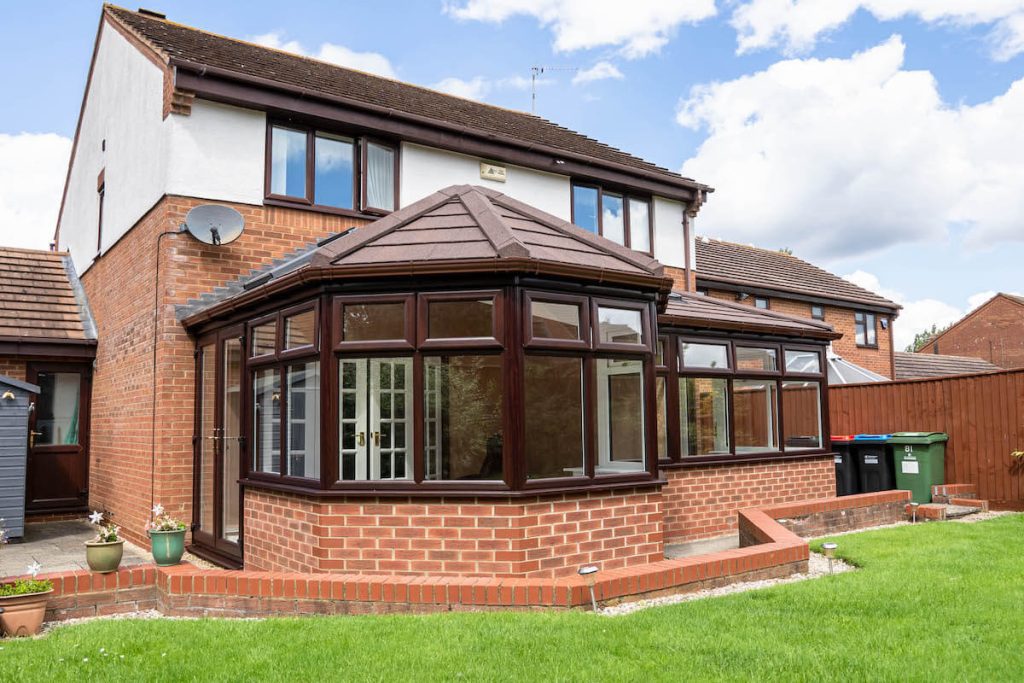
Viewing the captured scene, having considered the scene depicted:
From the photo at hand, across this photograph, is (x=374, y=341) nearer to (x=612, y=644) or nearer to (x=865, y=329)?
(x=612, y=644)

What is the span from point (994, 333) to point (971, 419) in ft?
115

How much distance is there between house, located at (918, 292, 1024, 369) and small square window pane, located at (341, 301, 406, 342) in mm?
42217

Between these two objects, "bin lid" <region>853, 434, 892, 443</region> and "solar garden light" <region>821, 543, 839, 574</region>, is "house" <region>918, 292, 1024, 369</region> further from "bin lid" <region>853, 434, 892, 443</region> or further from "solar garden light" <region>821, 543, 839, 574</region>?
"solar garden light" <region>821, 543, 839, 574</region>

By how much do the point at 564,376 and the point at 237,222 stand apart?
4841 mm

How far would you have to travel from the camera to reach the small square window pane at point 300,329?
7.06 m

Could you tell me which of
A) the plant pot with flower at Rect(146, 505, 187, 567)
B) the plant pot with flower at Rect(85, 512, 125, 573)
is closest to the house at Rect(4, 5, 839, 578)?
the plant pot with flower at Rect(146, 505, 187, 567)

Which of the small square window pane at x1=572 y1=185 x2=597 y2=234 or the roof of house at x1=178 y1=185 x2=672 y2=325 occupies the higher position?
the small square window pane at x1=572 y1=185 x2=597 y2=234

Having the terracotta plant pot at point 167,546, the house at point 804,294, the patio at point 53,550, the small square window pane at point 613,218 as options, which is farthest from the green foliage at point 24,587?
the house at point 804,294

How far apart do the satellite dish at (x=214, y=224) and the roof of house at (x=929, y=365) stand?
23.3m

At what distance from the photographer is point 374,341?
6.78 m

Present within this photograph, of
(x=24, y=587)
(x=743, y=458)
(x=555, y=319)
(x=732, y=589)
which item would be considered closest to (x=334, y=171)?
(x=555, y=319)

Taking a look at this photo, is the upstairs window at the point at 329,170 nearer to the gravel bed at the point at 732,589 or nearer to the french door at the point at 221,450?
the french door at the point at 221,450

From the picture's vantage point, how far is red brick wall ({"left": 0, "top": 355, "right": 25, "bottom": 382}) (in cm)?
1212

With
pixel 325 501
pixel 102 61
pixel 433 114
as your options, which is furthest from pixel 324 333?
pixel 102 61
